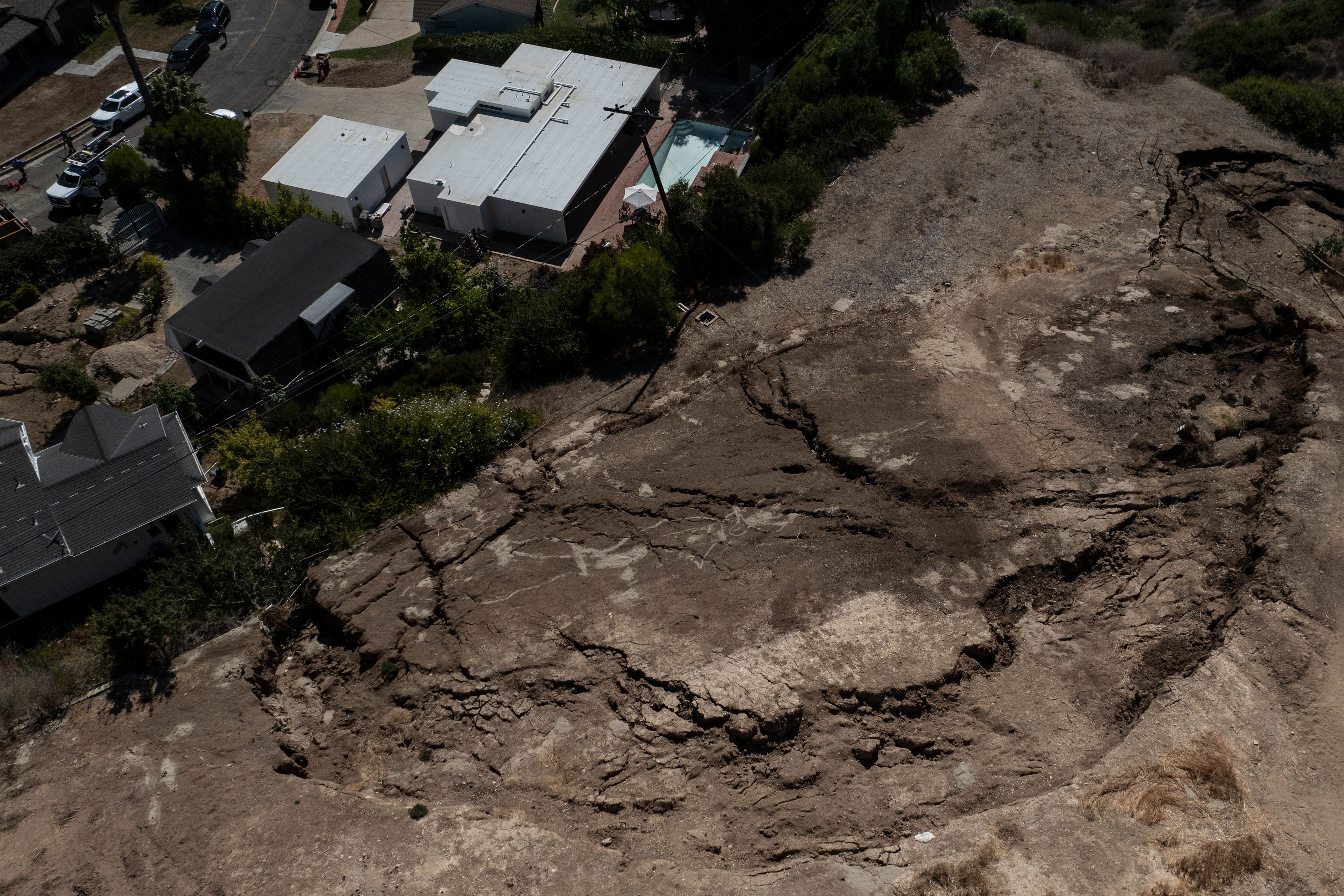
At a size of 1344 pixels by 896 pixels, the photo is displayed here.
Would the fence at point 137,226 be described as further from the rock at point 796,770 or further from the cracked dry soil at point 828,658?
the rock at point 796,770

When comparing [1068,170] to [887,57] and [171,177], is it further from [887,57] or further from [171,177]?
[171,177]

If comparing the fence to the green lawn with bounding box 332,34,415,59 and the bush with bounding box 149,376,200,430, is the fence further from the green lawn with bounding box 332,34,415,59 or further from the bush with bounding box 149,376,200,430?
the green lawn with bounding box 332,34,415,59

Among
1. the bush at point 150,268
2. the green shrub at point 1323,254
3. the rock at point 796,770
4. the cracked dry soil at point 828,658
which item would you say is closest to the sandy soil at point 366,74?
the bush at point 150,268

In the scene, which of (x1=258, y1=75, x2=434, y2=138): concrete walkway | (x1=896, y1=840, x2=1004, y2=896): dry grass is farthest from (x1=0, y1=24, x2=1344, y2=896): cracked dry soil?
(x1=258, y1=75, x2=434, y2=138): concrete walkway

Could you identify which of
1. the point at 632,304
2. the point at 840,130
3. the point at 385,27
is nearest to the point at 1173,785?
the point at 632,304

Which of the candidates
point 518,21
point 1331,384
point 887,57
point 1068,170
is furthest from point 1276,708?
point 518,21

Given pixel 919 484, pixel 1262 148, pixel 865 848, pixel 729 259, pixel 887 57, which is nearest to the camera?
pixel 865 848

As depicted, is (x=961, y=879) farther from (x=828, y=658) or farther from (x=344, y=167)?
(x=344, y=167)
